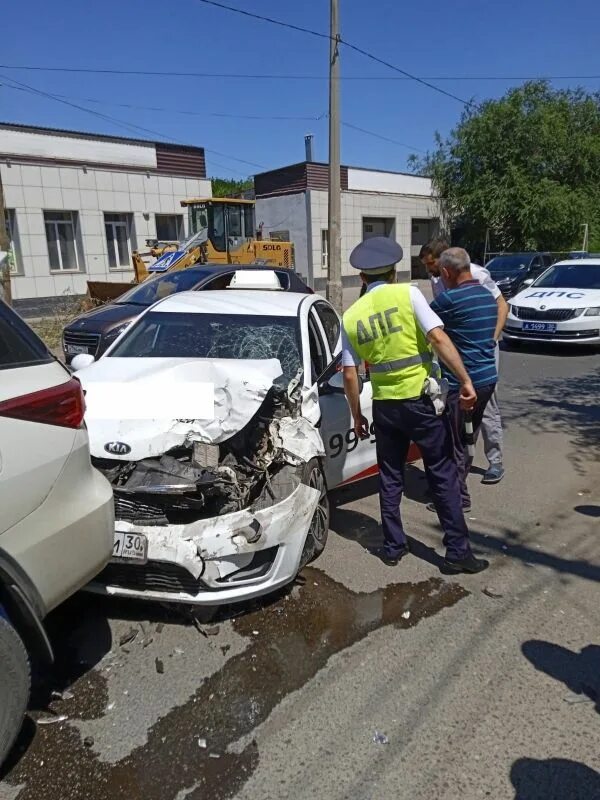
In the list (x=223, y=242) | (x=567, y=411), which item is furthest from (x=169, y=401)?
(x=223, y=242)

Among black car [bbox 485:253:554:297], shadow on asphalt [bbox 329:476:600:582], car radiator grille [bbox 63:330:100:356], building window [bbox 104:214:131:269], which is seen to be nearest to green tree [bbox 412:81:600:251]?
black car [bbox 485:253:554:297]

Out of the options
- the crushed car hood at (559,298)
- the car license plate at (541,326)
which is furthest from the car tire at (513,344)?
the crushed car hood at (559,298)

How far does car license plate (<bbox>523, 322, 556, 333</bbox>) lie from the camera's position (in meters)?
10.6

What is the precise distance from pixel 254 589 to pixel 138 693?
0.70 metres

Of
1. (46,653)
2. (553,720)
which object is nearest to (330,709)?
(553,720)

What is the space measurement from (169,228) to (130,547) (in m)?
22.7

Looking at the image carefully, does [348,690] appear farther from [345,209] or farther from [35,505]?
[345,209]

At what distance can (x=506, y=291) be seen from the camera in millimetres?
18406

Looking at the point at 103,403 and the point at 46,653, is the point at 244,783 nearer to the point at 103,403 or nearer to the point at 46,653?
the point at 46,653

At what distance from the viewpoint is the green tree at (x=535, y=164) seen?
30109mm

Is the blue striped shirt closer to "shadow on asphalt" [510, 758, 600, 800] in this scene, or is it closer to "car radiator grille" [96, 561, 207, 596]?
"car radiator grille" [96, 561, 207, 596]

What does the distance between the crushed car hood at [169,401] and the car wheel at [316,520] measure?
0.49 meters

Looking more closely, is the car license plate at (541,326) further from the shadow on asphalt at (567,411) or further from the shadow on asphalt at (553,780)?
the shadow on asphalt at (553,780)

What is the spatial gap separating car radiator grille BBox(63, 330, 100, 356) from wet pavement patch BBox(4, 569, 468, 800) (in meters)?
6.83
